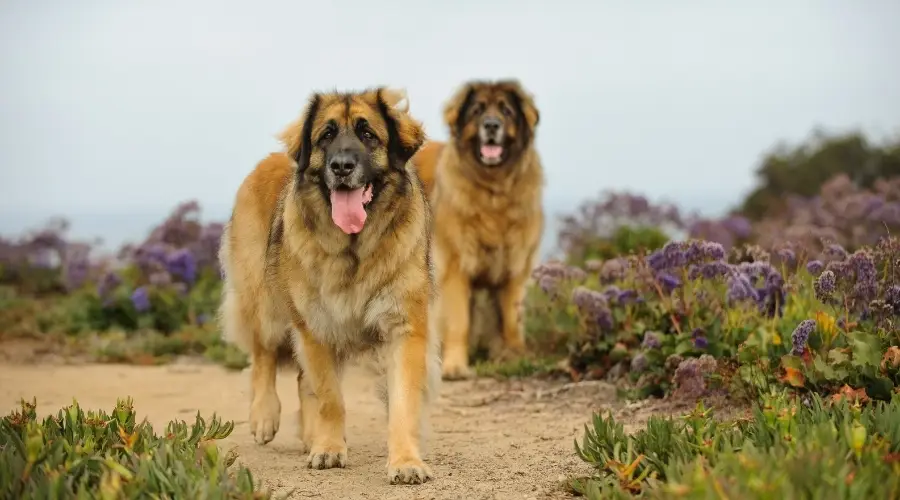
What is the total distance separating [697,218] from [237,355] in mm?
7167

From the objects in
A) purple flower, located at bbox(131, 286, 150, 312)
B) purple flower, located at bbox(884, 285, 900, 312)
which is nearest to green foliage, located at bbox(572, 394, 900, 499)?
purple flower, located at bbox(884, 285, 900, 312)

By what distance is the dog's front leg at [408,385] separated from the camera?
18.0ft

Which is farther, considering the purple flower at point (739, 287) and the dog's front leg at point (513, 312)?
the dog's front leg at point (513, 312)

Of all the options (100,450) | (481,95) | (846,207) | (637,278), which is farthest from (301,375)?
(846,207)

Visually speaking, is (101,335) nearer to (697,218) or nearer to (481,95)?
(481,95)

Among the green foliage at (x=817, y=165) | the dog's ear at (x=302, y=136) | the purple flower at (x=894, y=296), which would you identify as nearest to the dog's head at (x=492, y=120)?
the dog's ear at (x=302, y=136)

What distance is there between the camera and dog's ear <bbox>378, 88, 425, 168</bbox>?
19.6ft

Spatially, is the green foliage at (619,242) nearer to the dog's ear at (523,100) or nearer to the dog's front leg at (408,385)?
the dog's ear at (523,100)

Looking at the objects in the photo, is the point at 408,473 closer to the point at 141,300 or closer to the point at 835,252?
the point at 835,252

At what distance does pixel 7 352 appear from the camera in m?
10.4

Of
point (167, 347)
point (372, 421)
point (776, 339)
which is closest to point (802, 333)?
point (776, 339)

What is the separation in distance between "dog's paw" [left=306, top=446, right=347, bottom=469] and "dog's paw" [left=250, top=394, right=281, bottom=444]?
75 centimetres

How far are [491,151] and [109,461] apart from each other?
18.4 ft

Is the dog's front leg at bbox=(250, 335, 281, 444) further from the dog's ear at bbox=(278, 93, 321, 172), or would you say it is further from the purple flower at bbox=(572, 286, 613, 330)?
the purple flower at bbox=(572, 286, 613, 330)
